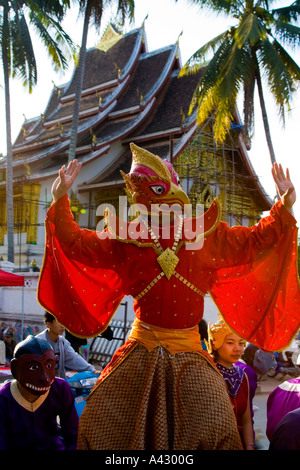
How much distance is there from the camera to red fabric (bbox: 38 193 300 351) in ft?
9.70

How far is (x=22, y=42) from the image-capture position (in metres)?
12.9

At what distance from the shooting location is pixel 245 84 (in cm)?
1225

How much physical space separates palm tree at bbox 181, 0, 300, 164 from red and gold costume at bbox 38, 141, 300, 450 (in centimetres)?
883

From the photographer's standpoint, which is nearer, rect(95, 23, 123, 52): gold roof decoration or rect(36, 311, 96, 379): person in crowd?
rect(36, 311, 96, 379): person in crowd

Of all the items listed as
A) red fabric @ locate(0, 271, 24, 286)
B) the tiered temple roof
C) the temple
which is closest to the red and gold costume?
red fabric @ locate(0, 271, 24, 286)

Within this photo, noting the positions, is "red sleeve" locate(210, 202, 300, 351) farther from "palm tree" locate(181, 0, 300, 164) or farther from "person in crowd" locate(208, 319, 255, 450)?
"palm tree" locate(181, 0, 300, 164)

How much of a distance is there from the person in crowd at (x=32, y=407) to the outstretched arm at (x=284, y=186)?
1649 mm

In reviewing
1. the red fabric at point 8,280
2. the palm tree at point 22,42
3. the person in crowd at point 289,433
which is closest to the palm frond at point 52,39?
the palm tree at point 22,42

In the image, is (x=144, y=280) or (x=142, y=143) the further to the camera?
(x=142, y=143)

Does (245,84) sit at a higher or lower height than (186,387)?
higher
